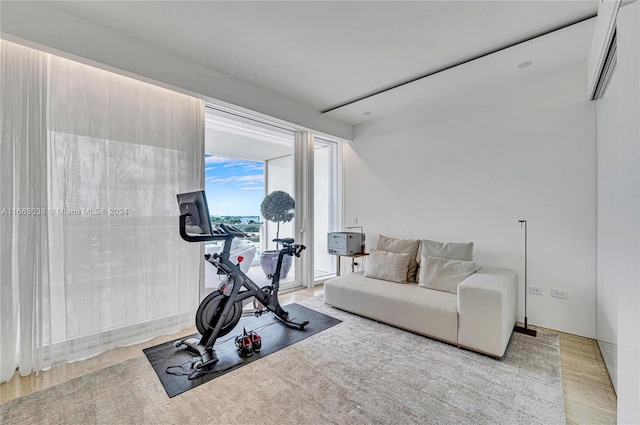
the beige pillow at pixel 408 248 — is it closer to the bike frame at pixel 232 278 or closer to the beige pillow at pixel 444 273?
the beige pillow at pixel 444 273

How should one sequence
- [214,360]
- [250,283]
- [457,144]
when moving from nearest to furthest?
1. [214,360]
2. [250,283]
3. [457,144]

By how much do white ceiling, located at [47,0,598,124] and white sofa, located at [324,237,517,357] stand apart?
2.26 m

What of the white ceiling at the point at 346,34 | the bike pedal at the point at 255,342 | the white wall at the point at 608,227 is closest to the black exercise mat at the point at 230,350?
the bike pedal at the point at 255,342

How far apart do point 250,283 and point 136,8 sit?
8.16ft

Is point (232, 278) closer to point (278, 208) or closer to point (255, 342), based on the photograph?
point (255, 342)

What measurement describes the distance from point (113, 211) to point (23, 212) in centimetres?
58

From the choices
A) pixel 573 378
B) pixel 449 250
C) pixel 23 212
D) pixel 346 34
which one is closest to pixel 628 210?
pixel 573 378

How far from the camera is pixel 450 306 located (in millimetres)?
2617

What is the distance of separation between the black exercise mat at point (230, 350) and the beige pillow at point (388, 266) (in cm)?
81

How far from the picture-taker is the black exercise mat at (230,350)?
2062mm

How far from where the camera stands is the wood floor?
1720 mm

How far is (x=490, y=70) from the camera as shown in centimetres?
294

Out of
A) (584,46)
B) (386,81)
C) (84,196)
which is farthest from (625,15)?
(84,196)

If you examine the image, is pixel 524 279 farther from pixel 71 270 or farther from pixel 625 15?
pixel 71 270
